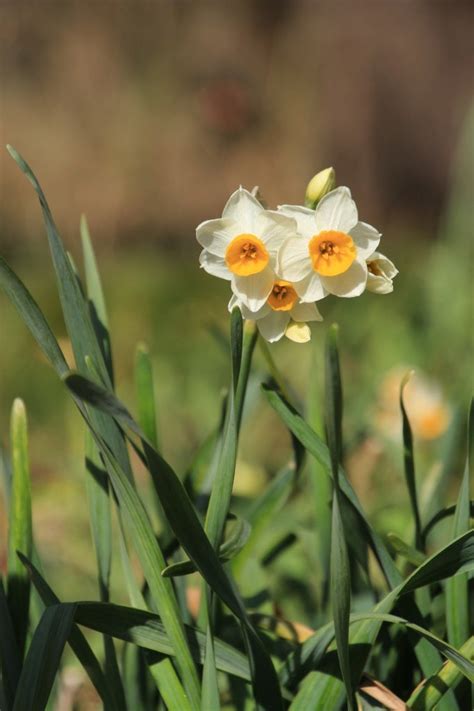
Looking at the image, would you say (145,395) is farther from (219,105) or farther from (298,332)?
(219,105)

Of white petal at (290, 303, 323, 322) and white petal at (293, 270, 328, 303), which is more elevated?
white petal at (293, 270, 328, 303)

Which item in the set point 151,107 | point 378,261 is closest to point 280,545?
point 378,261

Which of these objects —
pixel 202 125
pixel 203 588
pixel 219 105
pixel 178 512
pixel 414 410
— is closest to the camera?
pixel 178 512

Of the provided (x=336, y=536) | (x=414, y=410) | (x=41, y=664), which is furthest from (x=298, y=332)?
(x=414, y=410)

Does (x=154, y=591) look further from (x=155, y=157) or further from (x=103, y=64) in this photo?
(x=103, y=64)

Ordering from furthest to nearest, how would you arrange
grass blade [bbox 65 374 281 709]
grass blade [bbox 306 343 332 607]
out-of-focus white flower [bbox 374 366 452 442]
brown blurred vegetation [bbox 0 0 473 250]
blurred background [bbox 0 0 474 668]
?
brown blurred vegetation [bbox 0 0 473 250] < blurred background [bbox 0 0 474 668] < out-of-focus white flower [bbox 374 366 452 442] < grass blade [bbox 306 343 332 607] < grass blade [bbox 65 374 281 709]

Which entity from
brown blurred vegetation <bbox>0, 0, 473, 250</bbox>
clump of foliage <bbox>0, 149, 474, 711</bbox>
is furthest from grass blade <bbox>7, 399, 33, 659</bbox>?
brown blurred vegetation <bbox>0, 0, 473, 250</bbox>

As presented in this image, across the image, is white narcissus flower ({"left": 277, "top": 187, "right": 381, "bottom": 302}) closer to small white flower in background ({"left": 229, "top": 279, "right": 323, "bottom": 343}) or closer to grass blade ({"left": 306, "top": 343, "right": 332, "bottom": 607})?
small white flower in background ({"left": 229, "top": 279, "right": 323, "bottom": 343})
